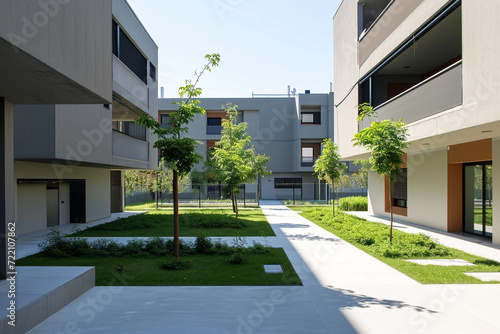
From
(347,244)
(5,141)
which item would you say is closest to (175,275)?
(5,141)

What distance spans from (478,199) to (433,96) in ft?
16.9

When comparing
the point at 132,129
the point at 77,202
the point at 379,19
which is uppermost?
the point at 379,19

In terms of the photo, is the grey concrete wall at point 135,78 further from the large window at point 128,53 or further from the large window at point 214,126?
the large window at point 214,126

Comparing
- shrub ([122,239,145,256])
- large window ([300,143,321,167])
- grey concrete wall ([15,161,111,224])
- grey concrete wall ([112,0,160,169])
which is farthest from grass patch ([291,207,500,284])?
large window ([300,143,321,167])

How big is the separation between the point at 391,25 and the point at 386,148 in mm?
6639

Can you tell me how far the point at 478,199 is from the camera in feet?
44.8

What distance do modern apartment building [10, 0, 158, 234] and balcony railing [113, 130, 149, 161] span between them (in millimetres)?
46

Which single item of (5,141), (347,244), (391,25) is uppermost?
(391,25)

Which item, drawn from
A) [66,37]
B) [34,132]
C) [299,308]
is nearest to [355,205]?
[34,132]

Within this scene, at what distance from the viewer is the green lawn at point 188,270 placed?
7367mm

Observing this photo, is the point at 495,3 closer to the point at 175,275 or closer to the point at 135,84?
the point at 175,275

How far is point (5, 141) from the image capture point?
6.61m

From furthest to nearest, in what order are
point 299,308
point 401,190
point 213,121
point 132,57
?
1. point 213,121
2. point 401,190
3. point 132,57
4. point 299,308

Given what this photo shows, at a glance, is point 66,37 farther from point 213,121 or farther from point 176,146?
point 213,121
